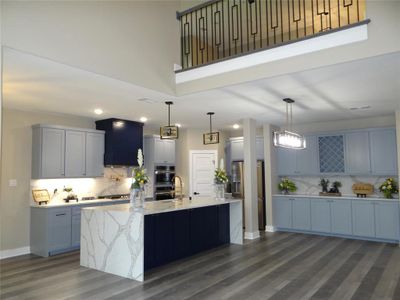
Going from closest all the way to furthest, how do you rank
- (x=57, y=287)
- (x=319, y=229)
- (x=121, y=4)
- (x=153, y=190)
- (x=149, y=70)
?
(x=57, y=287), (x=121, y=4), (x=149, y=70), (x=319, y=229), (x=153, y=190)

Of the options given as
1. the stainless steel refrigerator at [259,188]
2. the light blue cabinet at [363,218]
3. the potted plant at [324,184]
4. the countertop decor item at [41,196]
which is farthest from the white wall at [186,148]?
the light blue cabinet at [363,218]

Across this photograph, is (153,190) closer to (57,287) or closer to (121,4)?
(57,287)

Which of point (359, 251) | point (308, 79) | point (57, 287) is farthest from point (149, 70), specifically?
point (359, 251)

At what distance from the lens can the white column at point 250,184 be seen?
7.17 meters

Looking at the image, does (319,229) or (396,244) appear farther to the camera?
(319,229)

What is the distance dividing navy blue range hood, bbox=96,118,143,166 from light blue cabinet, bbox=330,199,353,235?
4709mm

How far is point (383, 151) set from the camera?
699 cm

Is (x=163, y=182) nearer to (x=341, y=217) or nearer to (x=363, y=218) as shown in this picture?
(x=341, y=217)

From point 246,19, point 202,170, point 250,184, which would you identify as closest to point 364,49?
point 246,19

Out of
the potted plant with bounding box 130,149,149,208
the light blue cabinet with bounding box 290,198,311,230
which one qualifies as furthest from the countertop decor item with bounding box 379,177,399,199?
the potted plant with bounding box 130,149,149,208

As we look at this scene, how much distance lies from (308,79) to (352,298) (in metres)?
2.77

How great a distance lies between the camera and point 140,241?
4410mm

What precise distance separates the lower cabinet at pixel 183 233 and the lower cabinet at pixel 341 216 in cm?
202

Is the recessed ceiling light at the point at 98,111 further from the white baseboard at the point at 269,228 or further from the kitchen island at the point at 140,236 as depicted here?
the white baseboard at the point at 269,228
